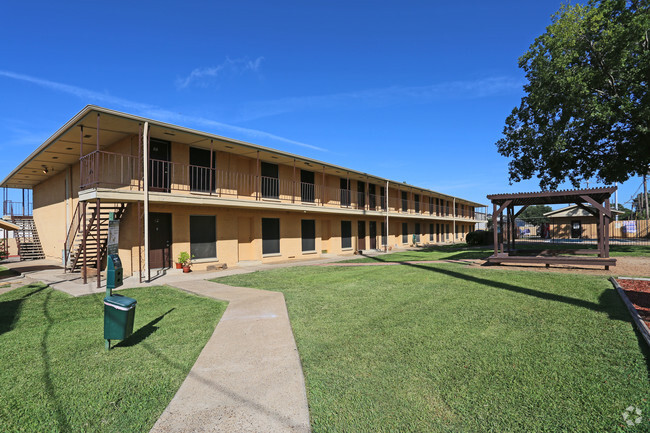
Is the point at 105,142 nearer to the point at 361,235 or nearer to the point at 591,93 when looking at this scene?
the point at 361,235

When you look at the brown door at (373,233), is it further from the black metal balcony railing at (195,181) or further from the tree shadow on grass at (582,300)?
the tree shadow on grass at (582,300)

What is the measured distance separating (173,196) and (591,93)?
1784cm

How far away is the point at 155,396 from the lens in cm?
326

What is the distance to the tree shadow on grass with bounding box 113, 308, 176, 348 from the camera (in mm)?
4852

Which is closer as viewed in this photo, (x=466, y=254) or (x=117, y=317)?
Result: (x=117, y=317)

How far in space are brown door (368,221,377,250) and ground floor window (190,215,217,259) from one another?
43.8ft

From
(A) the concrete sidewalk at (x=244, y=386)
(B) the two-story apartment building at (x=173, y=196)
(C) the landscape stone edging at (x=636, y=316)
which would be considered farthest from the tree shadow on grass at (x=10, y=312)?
(C) the landscape stone edging at (x=636, y=316)

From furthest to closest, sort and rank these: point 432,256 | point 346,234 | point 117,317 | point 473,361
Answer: point 346,234
point 432,256
point 117,317
point 473,361

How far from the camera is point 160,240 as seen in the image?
1248cm

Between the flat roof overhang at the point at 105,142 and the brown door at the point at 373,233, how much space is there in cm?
713

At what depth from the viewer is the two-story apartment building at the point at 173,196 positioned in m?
10.9

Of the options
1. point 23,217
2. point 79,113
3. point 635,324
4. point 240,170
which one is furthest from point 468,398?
point 23,217

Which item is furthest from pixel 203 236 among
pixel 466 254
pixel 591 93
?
pixel 591 93

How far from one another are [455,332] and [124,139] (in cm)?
1310
